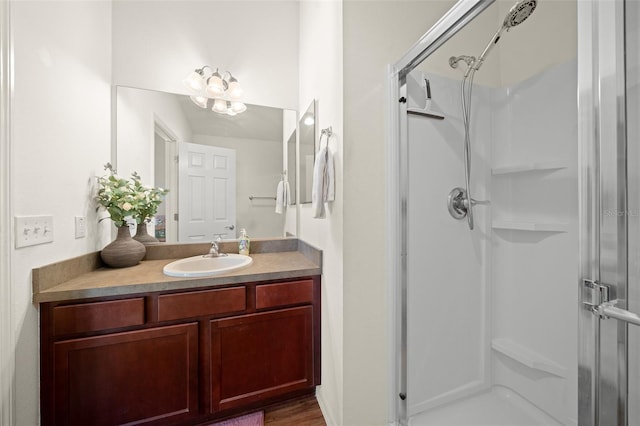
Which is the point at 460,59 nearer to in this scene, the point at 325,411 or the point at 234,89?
the point at 234,89

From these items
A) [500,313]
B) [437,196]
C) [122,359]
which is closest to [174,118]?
[122,359]

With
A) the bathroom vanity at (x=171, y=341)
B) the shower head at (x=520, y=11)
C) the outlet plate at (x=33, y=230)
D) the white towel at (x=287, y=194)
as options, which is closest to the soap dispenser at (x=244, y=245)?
the bathroom vanity at (x=171, y=341)

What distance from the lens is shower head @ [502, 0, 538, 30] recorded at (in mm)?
977

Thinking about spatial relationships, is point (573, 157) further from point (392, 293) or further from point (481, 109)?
point (392, 293)

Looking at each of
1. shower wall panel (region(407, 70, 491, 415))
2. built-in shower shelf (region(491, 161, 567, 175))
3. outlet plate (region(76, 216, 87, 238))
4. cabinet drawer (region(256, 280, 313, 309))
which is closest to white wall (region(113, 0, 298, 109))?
outlet plate (region(76, 216, 87, 238))

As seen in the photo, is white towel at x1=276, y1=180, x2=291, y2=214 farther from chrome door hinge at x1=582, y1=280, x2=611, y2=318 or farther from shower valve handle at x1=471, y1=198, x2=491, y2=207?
chrome door hinge at x1=582, y1=280, x2=611, y2=318

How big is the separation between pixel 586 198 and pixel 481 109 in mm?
1206

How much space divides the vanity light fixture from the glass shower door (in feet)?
6.23

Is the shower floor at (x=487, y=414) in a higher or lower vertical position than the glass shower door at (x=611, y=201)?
lower

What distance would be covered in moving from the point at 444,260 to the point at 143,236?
1.96 m

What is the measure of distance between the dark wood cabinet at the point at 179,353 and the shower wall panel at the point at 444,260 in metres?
0.61

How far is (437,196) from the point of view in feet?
4.82

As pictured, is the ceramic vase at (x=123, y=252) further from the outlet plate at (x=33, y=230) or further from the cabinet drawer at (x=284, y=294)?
the cabinet drawer at (x=284, y=294)

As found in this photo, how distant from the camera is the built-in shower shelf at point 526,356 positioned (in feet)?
4.46
